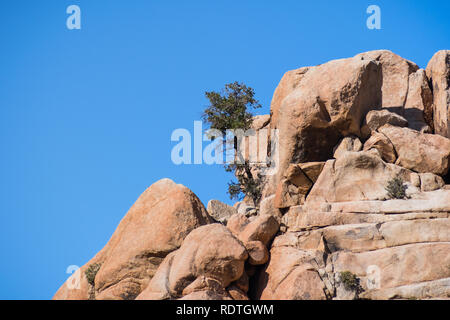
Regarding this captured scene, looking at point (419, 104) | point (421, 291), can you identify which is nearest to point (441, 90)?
point (419, 104)

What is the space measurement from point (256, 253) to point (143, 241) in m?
6.62

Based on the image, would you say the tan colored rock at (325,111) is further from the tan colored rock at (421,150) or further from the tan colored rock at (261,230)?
the tan colored rock at (261,230)

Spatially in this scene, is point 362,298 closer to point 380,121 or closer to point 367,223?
point 367,223

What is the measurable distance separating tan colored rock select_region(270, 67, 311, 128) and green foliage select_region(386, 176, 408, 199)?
1416 centimetres

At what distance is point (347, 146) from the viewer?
40438mm

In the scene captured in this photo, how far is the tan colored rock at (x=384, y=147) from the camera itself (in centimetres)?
3844

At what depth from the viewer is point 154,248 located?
35250 mm

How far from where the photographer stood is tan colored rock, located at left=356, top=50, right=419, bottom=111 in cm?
4506

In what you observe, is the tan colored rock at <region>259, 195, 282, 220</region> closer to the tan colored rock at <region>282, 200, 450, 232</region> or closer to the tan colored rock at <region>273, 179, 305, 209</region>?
the tan colored rock at <region>273, 179, 305, 209</region>

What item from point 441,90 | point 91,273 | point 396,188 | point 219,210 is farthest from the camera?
point 219,210

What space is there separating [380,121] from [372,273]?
12248 mm

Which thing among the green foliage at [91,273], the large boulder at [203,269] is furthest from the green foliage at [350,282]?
the green foliage at [91,273]

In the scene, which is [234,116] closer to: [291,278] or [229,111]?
[229,111]
